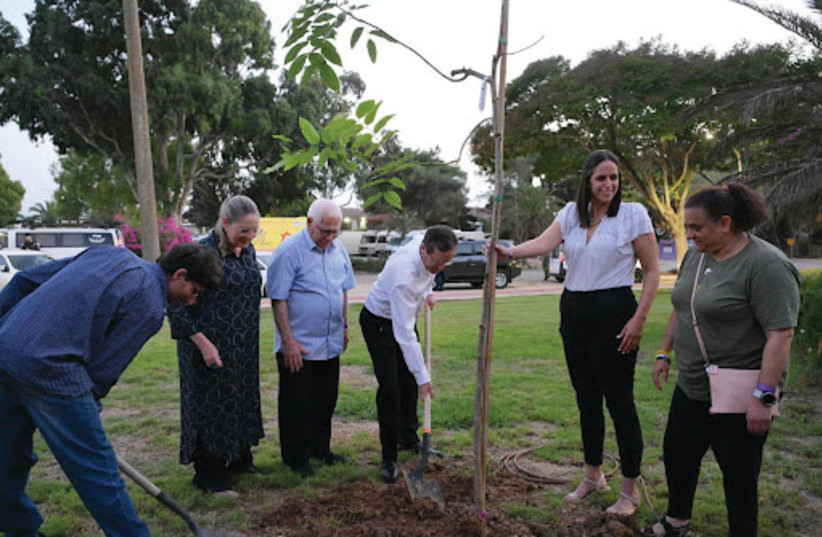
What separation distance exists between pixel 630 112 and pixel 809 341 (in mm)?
8572

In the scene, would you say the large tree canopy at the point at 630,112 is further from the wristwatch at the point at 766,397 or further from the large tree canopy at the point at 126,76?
the large tree canopy at the point at 126,76

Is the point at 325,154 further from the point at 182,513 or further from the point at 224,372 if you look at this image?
the point at 182,513

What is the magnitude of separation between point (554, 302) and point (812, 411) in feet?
33.7

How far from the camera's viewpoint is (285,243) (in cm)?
405

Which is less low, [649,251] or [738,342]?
[649,251]

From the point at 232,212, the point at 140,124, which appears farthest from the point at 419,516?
the point at 140,124

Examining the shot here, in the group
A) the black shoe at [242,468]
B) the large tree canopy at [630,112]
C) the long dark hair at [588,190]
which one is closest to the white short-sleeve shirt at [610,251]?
the long dark hair at [588,190]

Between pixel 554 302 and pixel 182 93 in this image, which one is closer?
pixel 554 302

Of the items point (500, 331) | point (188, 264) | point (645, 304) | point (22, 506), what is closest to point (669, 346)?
point (645, 304)

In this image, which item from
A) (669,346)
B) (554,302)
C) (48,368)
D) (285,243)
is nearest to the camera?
(48,368)

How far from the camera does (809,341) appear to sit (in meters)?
6.76

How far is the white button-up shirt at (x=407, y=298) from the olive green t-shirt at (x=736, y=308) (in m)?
1.42

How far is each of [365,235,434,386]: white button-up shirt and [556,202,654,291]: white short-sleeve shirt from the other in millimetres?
911

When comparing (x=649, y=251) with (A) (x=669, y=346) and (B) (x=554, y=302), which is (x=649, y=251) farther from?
(B) (x=554, y=302)
